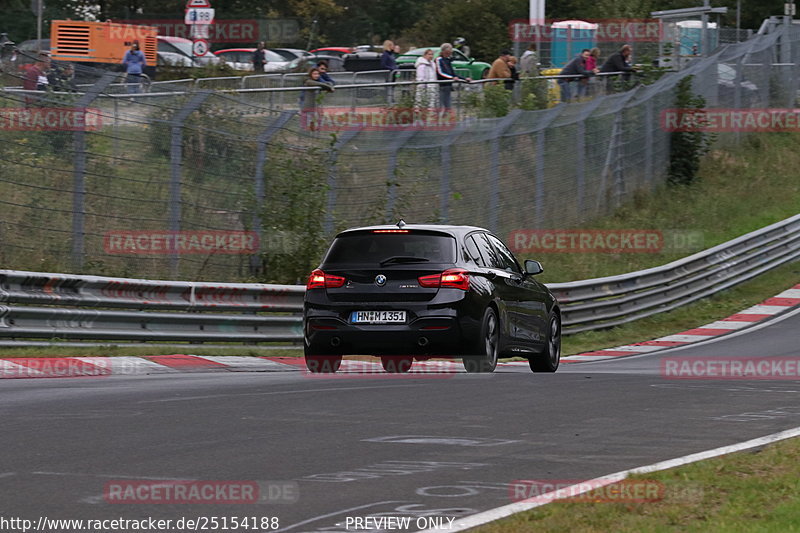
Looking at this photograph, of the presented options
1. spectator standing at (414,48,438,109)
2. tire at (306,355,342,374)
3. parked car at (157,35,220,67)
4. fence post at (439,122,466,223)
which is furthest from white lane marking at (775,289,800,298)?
parked car at (157,35,220,67)

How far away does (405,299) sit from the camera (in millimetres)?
12953

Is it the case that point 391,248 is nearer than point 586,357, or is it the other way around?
point 391,248

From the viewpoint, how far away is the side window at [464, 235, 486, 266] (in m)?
13.5

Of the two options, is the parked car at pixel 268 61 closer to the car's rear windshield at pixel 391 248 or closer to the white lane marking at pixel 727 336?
the white lane marking at pixel 727 336

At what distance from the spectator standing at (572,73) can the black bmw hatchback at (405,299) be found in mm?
17607

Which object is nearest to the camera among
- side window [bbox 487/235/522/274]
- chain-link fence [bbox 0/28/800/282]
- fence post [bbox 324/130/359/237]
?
side window [bbox 487/235/522/274]

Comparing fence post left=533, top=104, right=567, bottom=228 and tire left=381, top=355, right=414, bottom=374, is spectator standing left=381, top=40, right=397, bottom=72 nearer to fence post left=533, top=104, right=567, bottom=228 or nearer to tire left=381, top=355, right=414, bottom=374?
fence post left=533, top=104, right=567, bottom=228

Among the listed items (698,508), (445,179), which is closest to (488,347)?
(698,508)

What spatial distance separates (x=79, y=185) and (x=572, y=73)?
1744 cm

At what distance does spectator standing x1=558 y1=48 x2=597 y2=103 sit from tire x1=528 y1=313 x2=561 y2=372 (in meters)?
15.3

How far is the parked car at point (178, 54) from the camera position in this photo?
152 feet

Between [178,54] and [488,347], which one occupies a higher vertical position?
[178,54]

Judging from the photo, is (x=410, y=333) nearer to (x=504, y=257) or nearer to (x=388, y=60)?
(x=504, y=257)

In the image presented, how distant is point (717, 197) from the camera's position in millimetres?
34656
